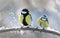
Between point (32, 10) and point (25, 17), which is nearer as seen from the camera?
point (25, 17)

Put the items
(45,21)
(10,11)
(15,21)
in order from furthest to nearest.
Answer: (10,11) → (15,21) → (45,21)

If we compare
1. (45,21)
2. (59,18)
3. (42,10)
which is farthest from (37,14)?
(45,21)

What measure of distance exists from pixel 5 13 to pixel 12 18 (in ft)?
0.53

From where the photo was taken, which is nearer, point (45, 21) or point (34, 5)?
point (45, 21)

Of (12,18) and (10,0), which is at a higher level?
(10,0)

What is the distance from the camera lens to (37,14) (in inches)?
129

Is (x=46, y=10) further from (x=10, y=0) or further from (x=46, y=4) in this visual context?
(x=10, y=0)

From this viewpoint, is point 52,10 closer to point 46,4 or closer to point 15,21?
point 46,4

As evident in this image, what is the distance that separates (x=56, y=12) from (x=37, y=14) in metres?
0.27

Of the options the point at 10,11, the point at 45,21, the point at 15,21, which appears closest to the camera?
the point at 45,21

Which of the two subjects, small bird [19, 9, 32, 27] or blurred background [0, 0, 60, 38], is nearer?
small bird [19, 9, 32, 27]

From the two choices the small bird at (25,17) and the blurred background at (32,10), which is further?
the blurred background at (32,10)

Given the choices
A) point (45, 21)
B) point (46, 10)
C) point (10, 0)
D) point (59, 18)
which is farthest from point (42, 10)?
point (45, 21)

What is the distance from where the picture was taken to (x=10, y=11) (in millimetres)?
3312
